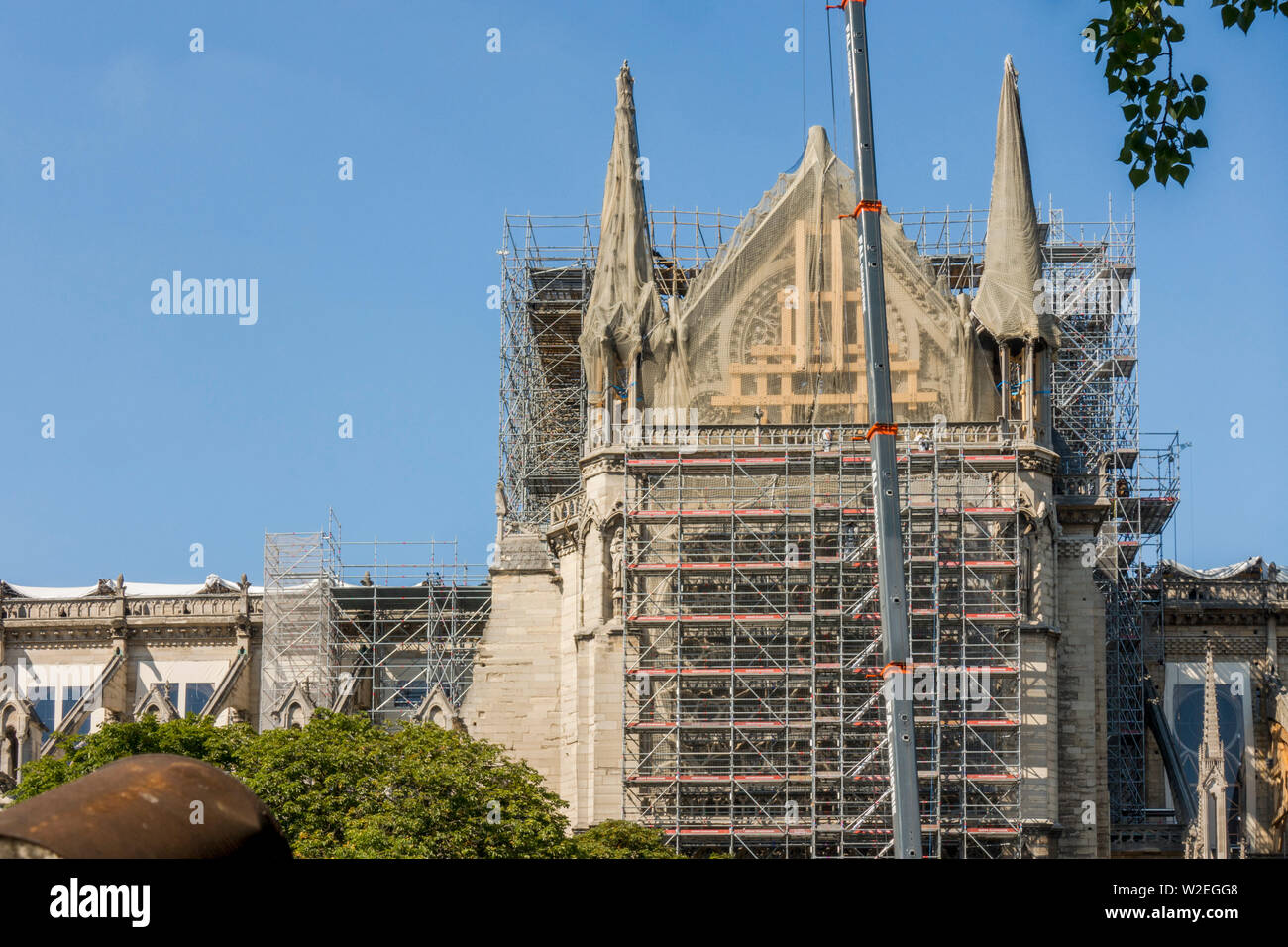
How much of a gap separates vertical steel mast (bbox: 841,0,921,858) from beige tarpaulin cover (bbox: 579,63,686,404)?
1358 inches

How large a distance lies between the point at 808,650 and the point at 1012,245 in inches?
604

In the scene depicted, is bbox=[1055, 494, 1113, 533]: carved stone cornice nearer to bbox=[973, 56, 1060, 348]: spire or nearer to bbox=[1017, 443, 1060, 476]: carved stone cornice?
bbox=[1017, 443, 1060, 476]: carved stone cornice

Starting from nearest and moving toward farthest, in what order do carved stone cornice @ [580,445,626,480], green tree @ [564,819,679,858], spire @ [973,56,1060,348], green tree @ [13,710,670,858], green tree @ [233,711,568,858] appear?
green tree @ [233,711,568,858], green tree @ [13,710,670,858], green tree @ [564,819,679,858], carved stone cornice @ [580,445,626,480], spire @ [973,56,1060,348]

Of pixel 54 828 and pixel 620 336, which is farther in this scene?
pixel 620 336

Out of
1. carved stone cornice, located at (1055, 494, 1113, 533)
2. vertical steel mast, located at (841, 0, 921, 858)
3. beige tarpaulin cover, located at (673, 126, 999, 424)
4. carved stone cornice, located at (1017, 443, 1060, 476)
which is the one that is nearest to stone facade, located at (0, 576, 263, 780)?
beige tarpaulin cover, located at (673, 126, 999, 424)

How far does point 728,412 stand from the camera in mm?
63688

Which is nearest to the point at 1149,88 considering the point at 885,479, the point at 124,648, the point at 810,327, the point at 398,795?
the point at 885,479

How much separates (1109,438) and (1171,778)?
1375 centimetres

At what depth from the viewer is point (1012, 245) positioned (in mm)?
64438

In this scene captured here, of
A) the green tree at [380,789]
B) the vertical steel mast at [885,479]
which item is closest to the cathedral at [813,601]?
the green tree at [380,789]

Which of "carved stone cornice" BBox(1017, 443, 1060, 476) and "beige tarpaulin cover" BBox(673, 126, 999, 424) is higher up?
"beige tarpaulin cover" BBox(673, 126, 999, 424)

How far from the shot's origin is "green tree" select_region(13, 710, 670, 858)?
45.4 metres
